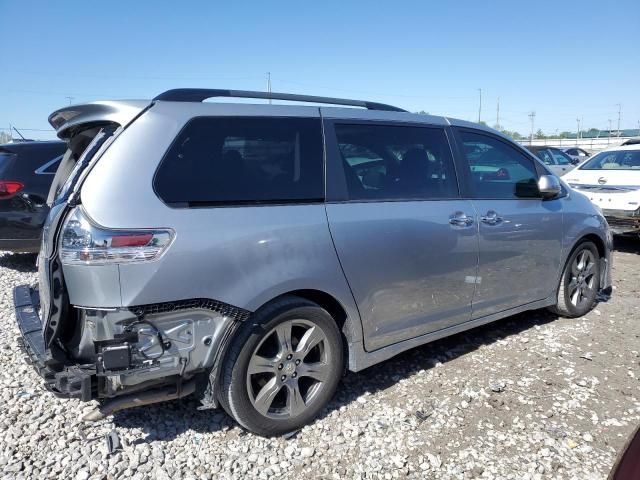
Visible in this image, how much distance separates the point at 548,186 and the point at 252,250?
8.79 feet

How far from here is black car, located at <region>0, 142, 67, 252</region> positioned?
6.20 metres

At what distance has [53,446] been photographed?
2.75 meters

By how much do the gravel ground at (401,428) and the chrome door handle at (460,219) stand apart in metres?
1.09

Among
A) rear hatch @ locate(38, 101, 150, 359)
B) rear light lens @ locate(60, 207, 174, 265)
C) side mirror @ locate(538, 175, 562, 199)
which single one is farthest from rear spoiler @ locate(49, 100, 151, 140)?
side mirror @ locate(538, 175, 562, 199)

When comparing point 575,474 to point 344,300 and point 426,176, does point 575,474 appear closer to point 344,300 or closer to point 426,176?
point 344,300

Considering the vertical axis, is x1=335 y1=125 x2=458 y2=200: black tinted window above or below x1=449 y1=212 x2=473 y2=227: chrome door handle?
above

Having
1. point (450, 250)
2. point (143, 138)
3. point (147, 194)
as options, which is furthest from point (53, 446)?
point (450, 250)

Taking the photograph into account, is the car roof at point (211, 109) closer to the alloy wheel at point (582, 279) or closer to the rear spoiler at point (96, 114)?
the rear spoiler at point (96, 114)

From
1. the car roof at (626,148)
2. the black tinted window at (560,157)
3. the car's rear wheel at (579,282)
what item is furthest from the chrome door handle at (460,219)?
the black tinted window at (560,157)

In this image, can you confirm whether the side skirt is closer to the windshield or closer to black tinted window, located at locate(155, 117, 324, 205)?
black tinted window, located at locate(155, 117, 324, 205)

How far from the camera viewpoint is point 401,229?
3.17 metres

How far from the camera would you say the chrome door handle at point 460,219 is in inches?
137

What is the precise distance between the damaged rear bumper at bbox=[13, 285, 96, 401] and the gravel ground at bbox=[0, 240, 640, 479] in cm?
49

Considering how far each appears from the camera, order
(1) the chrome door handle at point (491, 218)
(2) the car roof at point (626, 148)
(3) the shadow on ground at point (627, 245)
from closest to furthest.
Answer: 1. (1) the chrome door handle at point (491, 218)
2. (3) the shadow on ground at point (627, 245)
3. (2) the car roof at point (626, 148)
